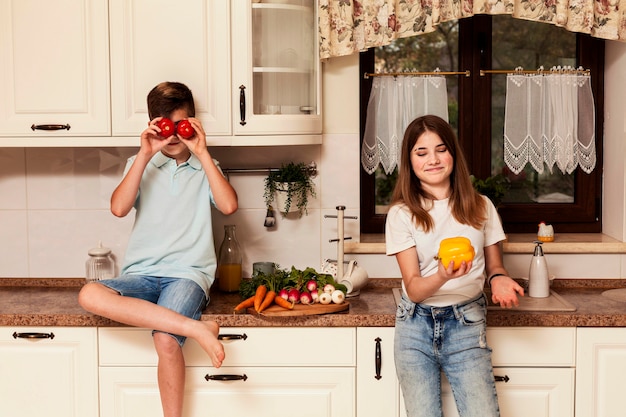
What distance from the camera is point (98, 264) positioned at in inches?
127

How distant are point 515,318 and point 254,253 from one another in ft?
3.43

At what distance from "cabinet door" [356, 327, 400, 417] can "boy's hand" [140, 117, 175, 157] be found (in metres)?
0.87

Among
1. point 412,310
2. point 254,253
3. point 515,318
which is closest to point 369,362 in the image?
point 412,310

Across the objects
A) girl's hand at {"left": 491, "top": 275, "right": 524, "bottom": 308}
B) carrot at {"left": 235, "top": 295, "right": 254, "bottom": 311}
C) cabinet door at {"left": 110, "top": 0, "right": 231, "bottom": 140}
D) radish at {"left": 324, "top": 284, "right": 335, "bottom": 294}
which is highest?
cabinet door at {"left": 110, "top": 0, "right": 231, "bottom": 140}

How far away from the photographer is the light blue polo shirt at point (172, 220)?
9.56ft

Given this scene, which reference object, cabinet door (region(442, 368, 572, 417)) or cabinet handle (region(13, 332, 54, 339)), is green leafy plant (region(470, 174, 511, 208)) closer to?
cabinet door (region(442, 368, 572, 417))

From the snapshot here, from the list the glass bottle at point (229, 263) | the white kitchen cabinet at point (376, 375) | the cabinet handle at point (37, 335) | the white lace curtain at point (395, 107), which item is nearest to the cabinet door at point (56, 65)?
the glass bottle at point (229, 263)

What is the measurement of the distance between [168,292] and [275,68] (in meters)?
0.85

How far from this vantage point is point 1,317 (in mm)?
2822

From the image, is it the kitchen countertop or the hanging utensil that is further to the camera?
the hanging utensil

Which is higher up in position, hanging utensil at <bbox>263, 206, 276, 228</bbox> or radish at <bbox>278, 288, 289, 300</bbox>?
hanging utensil at <bbox>263, 206, 276, 228</bbox>

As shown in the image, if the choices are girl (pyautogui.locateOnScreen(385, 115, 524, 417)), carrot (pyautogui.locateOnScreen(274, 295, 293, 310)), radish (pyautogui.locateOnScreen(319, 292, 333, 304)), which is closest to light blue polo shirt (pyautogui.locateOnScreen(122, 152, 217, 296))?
carrot (pyautogui.locateOnScreen(274, 295, 293, 310))

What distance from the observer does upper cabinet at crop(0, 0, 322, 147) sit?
2.94 meters

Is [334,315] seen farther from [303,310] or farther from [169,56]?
[169,56]
